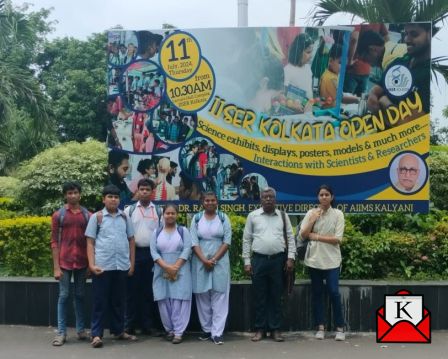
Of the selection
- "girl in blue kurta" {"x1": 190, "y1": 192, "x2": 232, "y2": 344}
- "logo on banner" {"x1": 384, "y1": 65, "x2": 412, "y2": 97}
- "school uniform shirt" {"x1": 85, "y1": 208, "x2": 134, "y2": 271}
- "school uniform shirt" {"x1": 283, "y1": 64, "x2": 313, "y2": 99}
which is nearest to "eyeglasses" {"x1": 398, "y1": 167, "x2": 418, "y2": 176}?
"logo on banner" {"x1": 384, "y1": 65, "x2": 412, "y2": 97}

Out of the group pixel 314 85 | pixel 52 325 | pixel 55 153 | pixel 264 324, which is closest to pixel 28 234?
pixel 52 325

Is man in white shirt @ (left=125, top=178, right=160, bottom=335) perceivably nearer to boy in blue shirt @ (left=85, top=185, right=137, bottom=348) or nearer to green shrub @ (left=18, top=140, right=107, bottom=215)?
boy in blue shirt @ (left=85, top=185, right=137, bottom=348)

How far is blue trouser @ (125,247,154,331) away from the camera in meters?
6.68

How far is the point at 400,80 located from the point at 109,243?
3.93 m

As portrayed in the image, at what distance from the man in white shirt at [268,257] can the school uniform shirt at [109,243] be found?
49.4 inches

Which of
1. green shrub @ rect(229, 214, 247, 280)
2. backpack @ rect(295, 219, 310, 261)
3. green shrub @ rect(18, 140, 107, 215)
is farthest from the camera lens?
green shrub @ rect(18, 140, 107, 215)

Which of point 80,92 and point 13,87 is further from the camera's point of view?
point 80,92

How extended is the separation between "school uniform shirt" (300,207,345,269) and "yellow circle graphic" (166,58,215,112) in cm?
225

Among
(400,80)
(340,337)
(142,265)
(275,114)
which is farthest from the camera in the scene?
(275,114)

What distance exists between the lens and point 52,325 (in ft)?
23.6

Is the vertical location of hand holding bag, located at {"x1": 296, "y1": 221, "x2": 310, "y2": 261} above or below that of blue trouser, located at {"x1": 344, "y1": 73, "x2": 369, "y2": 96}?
below

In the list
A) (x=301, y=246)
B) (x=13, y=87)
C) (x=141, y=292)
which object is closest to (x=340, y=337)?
(x=301, y=246)

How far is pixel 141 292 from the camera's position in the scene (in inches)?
267

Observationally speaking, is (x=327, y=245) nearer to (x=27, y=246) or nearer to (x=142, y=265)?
(x=142, y=265)
